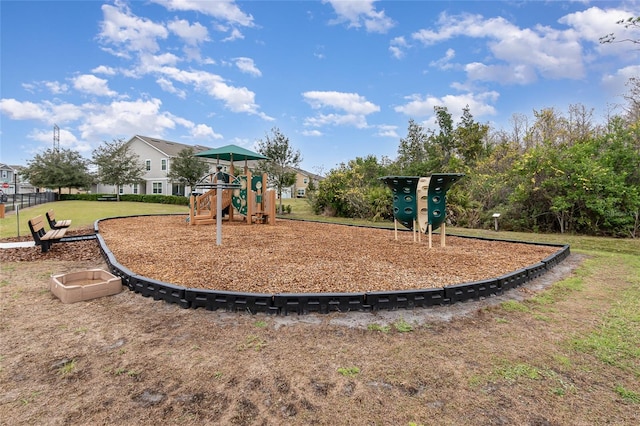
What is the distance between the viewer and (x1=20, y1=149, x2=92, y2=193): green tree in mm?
31609

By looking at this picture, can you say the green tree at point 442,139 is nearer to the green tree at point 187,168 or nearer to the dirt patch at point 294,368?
the green tree at point 187,168

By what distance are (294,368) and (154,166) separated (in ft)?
120

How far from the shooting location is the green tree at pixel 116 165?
29.9m

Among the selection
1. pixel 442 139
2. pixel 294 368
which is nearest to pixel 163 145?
pixel 442 139

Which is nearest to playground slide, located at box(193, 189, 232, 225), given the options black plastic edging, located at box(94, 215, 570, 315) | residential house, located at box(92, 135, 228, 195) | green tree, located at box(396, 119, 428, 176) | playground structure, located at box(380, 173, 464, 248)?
playground structure, located at box(380, 173, 464, 248)

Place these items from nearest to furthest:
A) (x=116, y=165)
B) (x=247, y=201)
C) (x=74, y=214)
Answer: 1. (x=247, y=201)
2. (x=74, y=214)
3. (x=116, y=165)

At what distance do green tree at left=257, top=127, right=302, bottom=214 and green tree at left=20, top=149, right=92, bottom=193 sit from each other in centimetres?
2576

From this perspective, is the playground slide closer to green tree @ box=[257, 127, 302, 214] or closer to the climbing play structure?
the climbing play structure

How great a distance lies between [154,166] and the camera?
33.3m

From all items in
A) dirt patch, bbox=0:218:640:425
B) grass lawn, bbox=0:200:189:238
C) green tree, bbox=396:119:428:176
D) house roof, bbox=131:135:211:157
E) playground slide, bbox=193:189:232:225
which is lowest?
dirt patch, bbox=0:218:640:425

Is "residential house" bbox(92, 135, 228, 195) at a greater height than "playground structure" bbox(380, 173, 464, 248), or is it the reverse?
"residential house" bbox(92, 135, 228, 195)

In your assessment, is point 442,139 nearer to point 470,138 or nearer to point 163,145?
point 470,138

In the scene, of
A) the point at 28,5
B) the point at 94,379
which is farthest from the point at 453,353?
the point at 28,5

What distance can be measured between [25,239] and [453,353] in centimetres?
982
